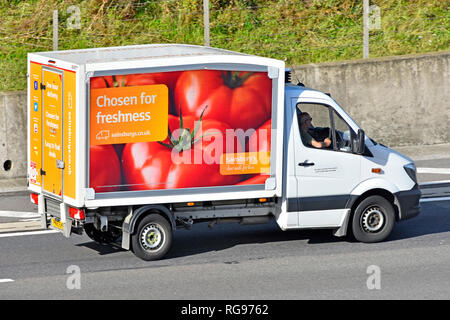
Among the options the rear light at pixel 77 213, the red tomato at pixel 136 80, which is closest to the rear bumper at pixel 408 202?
the red tomato at pixel 136 80

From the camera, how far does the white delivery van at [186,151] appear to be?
11070 mm

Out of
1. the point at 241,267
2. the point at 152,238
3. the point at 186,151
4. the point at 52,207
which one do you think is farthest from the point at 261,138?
the point at 52,207

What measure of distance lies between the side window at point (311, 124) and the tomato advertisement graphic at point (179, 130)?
1.82 feet

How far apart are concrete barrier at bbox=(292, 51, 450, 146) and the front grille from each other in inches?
308

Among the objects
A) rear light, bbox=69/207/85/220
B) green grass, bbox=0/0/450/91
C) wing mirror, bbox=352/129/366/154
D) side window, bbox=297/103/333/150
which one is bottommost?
rear light, bbox=69/207/85/220

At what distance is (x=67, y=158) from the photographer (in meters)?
11.2

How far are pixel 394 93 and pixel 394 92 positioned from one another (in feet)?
0.07

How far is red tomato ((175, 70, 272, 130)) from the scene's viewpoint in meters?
11.3

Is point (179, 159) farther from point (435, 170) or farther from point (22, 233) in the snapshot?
point (435, 170)

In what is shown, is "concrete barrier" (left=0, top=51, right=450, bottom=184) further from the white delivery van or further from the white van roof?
the white van roof

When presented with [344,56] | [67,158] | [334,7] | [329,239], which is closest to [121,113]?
[67,158]

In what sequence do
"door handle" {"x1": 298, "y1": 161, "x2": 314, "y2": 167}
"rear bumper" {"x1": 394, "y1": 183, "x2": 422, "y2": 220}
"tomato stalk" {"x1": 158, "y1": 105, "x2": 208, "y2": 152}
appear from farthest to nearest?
1. "rear bumper" {"x1": 394, "y1": 183, "x2": 422, "y2": 220}
2. "door handle" {"x1": 298, "y1": 161, "x2": 314, "y2": 167}
3. "tomato stalk" {"x1": 158, "y1": 105, "x2": 208, "y2": 152}

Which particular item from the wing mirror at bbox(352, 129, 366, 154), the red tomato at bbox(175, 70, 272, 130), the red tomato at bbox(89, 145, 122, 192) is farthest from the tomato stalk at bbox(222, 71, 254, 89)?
the wing mirror at bbox(352, 129, 366, 154)

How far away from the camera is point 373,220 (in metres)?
12.4
